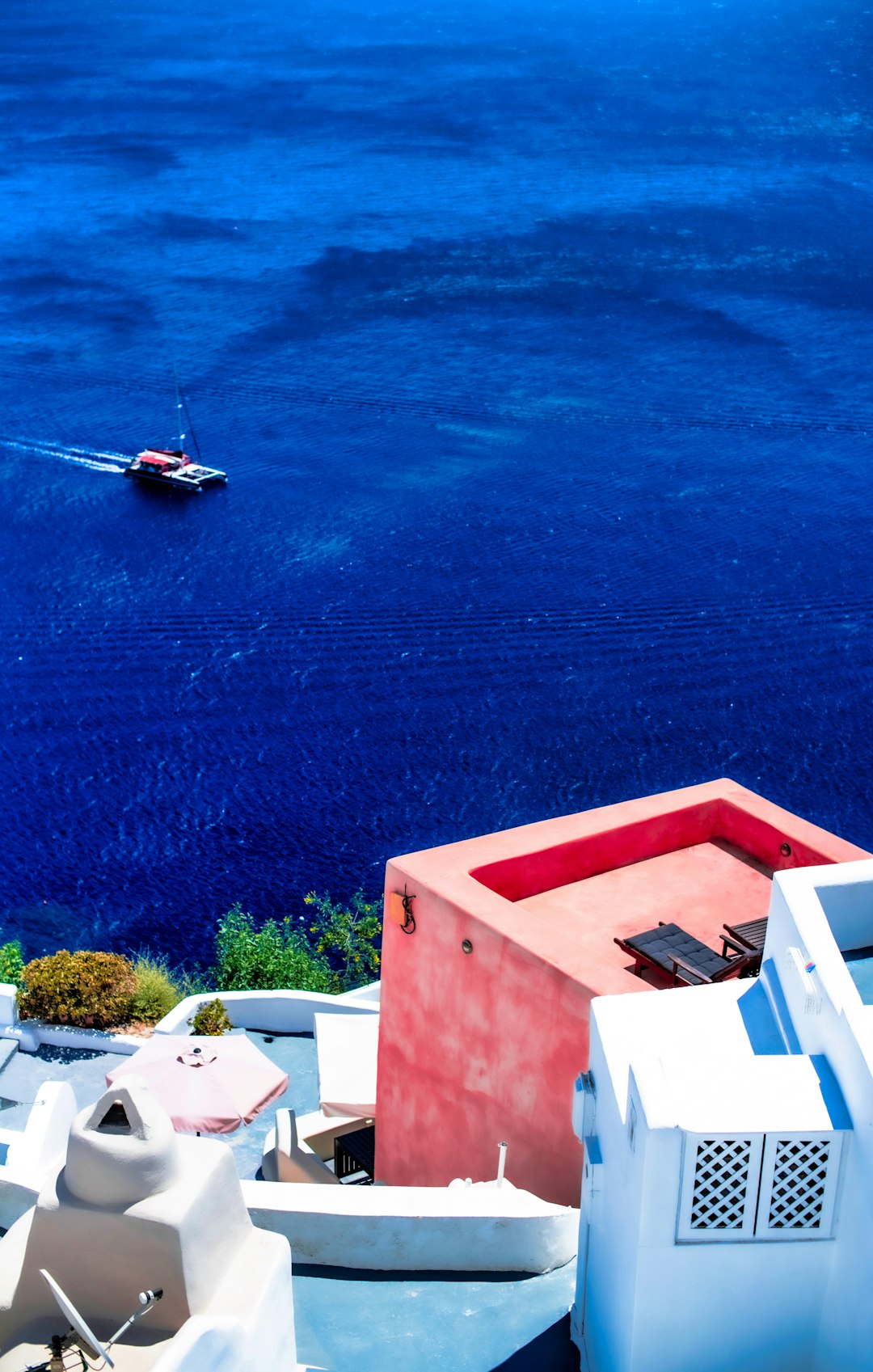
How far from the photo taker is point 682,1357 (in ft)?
32.1

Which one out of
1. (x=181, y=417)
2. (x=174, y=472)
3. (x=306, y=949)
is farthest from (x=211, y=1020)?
(x=181, y=417)

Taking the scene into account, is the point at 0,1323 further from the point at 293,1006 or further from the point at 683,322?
the point at 683,322

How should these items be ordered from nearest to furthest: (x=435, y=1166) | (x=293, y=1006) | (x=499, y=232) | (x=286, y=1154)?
(x=435, y=1166) < (x=286, y=1154) < (x=293, y=1006) < (x=499, y=232)

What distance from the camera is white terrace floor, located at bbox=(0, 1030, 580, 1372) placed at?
1141 centimetres

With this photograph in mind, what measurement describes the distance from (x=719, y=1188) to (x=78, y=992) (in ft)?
61.9

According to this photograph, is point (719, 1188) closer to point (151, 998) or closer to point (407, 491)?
point (151, 998)

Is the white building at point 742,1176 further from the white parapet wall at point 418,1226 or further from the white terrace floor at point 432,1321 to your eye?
the white parapet wall at point 418,1226

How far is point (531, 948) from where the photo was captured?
13.6 m

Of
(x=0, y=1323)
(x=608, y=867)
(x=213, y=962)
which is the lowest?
(x=213, y=962)

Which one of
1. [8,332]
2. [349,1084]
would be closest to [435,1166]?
[349,1084]

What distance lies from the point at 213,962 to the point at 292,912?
2.70 metres

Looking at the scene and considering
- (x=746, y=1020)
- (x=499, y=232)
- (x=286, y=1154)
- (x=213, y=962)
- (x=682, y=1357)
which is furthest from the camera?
(x=499, y=232)

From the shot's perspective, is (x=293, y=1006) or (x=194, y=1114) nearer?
(x=194, y=1114)

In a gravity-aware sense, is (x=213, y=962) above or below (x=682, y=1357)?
below
